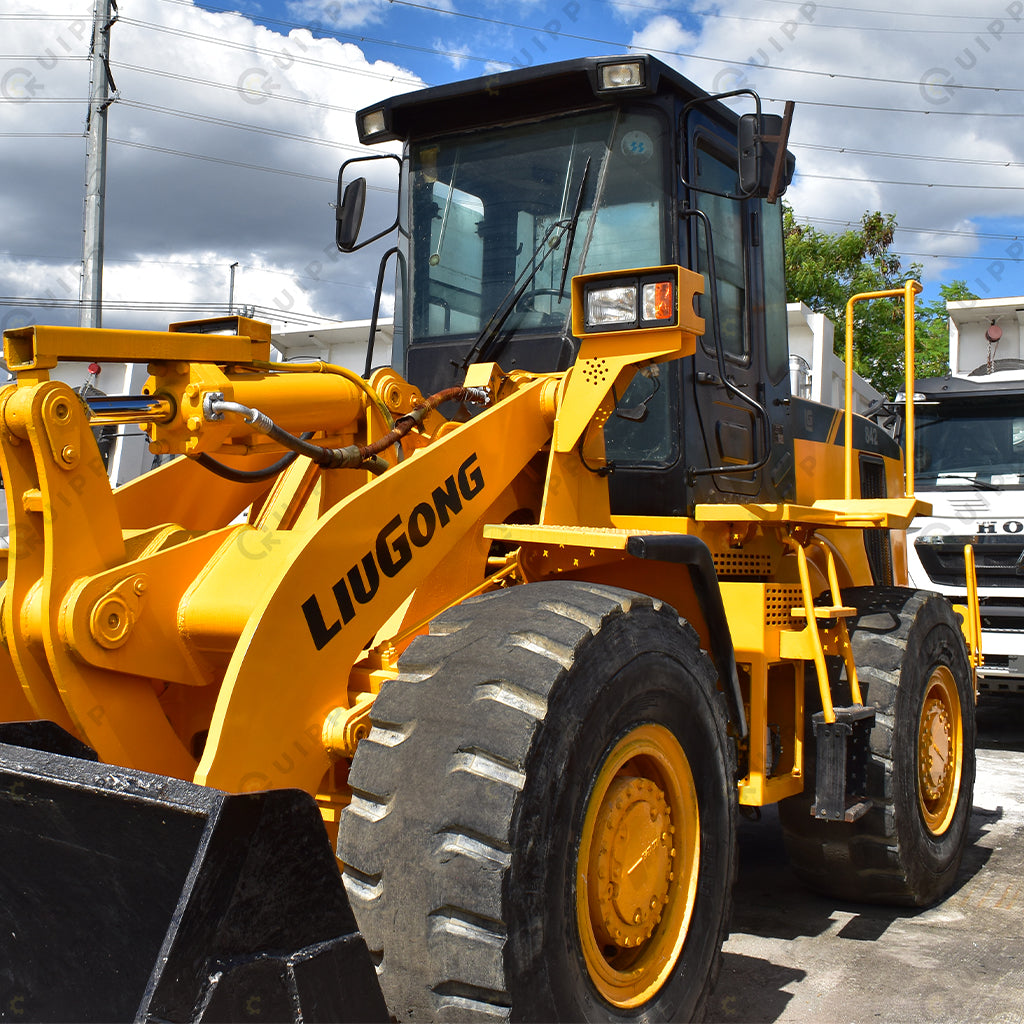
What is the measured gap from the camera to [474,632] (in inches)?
112

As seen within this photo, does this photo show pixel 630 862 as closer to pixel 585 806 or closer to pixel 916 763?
pixel 585 806

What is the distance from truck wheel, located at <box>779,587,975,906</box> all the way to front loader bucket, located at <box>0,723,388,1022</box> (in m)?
2.68

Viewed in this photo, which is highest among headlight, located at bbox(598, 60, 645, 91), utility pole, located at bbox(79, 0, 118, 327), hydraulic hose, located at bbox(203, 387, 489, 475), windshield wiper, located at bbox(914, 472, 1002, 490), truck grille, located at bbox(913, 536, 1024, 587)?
utility pole, located at bbox(79, 0, 118, 327)

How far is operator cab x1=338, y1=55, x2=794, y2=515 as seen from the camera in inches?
165

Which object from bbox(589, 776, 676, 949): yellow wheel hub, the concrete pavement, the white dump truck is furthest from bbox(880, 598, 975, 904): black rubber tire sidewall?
the white dump truck

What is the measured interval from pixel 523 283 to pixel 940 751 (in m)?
2.88

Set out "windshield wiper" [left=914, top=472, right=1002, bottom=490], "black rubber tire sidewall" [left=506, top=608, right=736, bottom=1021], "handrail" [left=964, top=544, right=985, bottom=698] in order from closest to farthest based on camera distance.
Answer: "black rubber tire sidewall" [left=506, top=608, right=736, bottom=1021]
"handrail" [left=964, top=544, right=985, bottom=698]
"windshield wiper" [left=914, top=472, right=1002, bottom=490]

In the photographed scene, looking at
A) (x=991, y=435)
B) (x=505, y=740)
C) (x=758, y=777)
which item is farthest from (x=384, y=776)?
(x=991, y=435)

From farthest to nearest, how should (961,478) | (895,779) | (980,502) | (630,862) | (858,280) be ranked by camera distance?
(858,280), (961,478), (980,502), (895,779), (630,862)

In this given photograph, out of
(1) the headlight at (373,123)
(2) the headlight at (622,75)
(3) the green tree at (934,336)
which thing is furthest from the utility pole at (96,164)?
(3) the green tree at (934,336)

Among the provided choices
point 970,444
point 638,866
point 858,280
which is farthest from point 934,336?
point 638,866

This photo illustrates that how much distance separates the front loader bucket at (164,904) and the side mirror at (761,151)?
8.61 feet

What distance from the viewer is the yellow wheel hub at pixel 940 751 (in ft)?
16.3

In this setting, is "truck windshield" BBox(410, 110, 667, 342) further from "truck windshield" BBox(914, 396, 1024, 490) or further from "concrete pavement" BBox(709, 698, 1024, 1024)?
"truck windshield" BBox(914, 396, 1024, 490)
